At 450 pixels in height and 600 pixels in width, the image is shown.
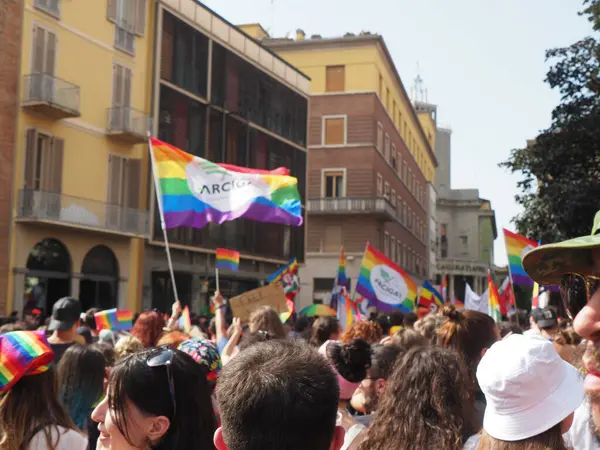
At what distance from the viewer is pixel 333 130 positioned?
45.8 meters

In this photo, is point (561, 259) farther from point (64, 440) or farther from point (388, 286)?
point (388, 286)

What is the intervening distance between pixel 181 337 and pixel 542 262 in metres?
4.37

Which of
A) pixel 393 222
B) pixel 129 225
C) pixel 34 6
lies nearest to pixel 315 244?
pixel 393 222

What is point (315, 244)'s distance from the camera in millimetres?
45125

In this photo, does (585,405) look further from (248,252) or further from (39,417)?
(248,252)

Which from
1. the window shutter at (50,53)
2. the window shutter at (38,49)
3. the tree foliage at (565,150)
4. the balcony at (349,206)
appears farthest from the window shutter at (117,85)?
the balcony at (349,206)

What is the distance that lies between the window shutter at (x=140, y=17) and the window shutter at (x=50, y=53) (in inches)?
161

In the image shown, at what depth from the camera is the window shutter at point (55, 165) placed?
933 inches

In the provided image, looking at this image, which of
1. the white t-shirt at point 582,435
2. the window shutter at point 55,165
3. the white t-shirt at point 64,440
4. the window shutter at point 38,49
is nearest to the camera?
the white t-shirt at point 582,435

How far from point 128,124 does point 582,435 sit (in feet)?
79.3

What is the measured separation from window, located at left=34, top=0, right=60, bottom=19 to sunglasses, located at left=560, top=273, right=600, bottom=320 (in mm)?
23406

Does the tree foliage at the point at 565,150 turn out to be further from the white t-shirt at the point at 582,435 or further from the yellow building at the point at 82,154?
the white t-shirt at the point at 582,435

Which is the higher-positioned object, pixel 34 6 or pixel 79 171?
pixel 34 6

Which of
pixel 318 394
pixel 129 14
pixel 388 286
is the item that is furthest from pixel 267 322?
pixel 129 14
